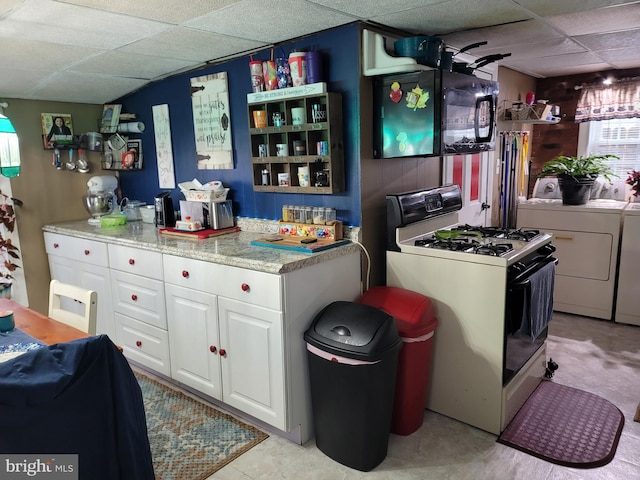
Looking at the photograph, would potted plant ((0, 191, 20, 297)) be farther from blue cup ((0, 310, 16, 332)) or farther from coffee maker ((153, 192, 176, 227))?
blue cup ((0, 310, 16, 332))

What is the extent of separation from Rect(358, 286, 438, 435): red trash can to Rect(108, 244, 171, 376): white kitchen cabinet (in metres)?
1.20

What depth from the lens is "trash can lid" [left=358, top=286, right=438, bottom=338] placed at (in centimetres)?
225

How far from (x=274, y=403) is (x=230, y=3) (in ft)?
5.92

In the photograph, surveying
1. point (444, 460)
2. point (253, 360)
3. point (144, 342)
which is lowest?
point (444, 460)

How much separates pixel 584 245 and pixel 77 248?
12.5 feet

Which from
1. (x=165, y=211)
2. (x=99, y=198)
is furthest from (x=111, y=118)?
(x=165, y=211)

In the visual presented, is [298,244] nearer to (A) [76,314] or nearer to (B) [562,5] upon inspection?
(A) [76,314]

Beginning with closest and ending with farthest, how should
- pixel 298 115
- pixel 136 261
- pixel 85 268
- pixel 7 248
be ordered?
pixel 298 115
pixel 136 261
pixel 85 268
pixel 7 248

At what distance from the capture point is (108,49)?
262 centimetres

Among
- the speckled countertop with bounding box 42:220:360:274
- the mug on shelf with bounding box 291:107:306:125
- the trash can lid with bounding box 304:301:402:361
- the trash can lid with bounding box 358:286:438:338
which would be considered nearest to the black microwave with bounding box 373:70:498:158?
the mug on shelf with bounding box 291:107:306:125

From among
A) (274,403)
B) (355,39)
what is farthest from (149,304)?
(355,39)

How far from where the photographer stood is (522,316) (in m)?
2.24

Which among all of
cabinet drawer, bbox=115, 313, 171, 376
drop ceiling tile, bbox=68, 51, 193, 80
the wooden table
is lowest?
cabinet drawer, bbox=115, 313, 171, 376

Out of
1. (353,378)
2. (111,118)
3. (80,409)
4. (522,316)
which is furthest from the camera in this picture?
(111,118)
